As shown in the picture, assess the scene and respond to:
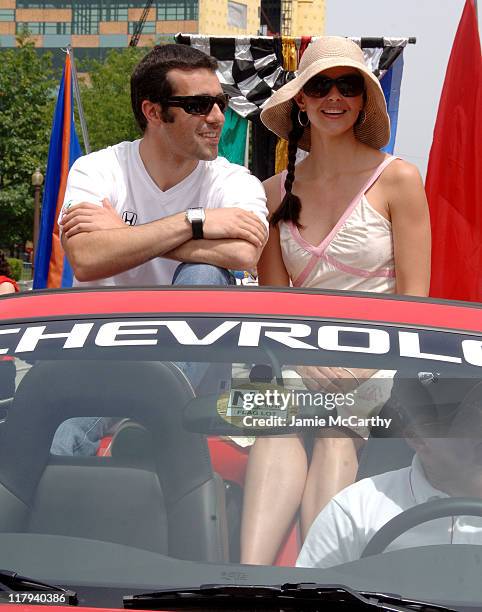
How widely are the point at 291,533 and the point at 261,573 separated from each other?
287mm

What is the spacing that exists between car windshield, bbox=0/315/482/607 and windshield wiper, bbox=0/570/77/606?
1.3 inches

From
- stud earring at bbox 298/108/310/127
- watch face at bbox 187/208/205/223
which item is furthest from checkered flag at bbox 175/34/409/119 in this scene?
watch face at bbox 187/208/205/223

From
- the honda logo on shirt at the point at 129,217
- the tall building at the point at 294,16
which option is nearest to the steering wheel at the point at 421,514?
the honda logo on shirt at the point at 129,217

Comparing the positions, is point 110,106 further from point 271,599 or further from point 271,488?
point 271,599

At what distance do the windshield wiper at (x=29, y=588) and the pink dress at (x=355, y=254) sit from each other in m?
2.11

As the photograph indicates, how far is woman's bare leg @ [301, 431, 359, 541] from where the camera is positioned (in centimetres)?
207

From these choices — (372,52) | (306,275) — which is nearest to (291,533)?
(306,275)

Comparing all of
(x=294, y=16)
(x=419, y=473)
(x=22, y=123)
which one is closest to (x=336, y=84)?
(x=419, y=473)

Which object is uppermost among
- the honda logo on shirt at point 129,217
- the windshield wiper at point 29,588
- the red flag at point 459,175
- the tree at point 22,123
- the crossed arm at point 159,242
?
the tree at point 22,123

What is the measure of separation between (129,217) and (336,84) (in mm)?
838

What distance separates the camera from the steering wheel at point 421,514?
204 cm

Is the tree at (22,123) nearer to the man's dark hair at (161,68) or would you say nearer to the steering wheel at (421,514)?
the man's dark hair at (161,68)

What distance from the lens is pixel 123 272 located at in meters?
3.82

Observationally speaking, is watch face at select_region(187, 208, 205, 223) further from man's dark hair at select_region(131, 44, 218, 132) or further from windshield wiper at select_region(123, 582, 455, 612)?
windshield wiper at select_region(123, 582, 455, 612)
